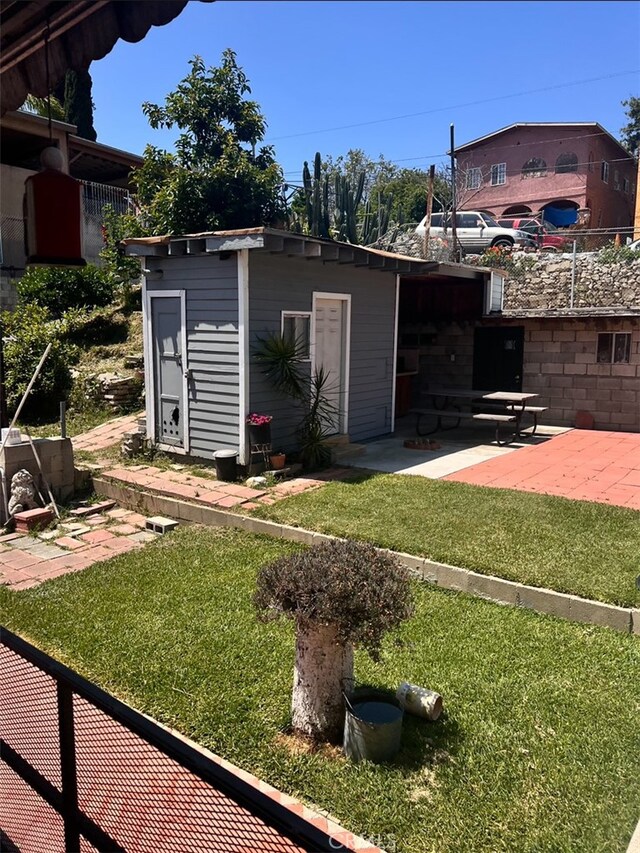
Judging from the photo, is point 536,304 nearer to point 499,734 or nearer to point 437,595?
point 437,595

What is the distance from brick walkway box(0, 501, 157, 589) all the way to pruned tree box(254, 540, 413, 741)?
9.67ft

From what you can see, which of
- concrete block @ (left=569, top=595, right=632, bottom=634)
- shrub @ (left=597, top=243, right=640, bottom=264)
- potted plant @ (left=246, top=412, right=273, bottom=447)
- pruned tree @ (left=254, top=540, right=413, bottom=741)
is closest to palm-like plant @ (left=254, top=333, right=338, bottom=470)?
potted plant @ (left=246, top=412, right=273, bottom=447)

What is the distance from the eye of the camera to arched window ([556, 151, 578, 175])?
28578 millimetres

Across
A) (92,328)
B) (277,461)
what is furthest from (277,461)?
(92,328)

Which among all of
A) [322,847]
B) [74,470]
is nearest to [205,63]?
[74,470]

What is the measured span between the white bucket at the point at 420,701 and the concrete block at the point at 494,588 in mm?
1514

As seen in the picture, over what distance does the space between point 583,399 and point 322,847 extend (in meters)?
11.6

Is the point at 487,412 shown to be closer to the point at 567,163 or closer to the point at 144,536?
the point at 144,536

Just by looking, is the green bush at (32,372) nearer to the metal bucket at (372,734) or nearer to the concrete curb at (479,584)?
the concrete curb at (479,584)

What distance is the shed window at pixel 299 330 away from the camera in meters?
8.02

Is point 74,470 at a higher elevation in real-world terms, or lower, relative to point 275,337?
lower

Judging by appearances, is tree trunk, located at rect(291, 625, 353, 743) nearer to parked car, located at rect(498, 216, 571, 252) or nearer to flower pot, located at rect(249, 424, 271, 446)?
flower pot, located at rect(249, 424, 271, 446)

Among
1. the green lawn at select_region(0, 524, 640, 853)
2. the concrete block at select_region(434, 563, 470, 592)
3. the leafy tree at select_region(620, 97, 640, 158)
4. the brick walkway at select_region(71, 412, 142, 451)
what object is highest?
the leafy tree at select_region(620, 97, 640, 158)

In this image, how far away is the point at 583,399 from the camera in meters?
11.6
